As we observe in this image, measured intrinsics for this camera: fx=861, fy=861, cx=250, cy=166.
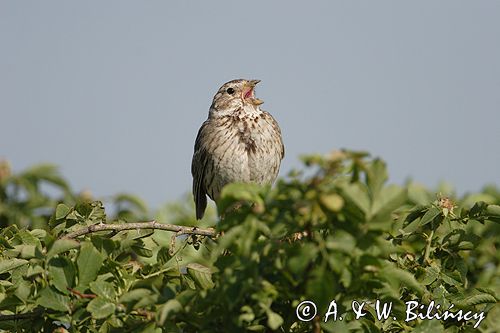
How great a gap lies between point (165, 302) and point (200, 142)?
4253mm

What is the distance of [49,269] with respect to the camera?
3.24 meters

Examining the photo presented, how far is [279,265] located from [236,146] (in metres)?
4.25

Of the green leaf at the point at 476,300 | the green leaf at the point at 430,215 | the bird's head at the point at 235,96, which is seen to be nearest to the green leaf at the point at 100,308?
the green leaf at the point at 476,300

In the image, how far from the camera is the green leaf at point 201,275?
3.41 meters

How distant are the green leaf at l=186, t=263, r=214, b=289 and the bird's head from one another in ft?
12.3

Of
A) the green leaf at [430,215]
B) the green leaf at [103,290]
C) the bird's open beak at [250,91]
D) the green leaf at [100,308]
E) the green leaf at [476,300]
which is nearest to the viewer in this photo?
the green leaf at [100,308]

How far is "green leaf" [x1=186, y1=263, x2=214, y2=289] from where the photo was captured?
3406 mm

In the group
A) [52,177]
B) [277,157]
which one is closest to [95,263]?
[52,177]

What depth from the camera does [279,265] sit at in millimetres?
2553

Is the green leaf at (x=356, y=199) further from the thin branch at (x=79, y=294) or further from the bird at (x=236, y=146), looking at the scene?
the bird at (x=236, y=146)

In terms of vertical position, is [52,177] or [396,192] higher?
[396,192]

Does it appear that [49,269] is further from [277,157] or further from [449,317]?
[277,157]

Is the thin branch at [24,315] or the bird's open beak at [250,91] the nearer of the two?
the thin branch at [24,315]

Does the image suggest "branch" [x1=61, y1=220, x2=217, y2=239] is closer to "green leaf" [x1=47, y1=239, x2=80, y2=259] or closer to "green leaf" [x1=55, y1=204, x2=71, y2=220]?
"green leaf" [x1=55, y1=204, x2=71, y2=220]
